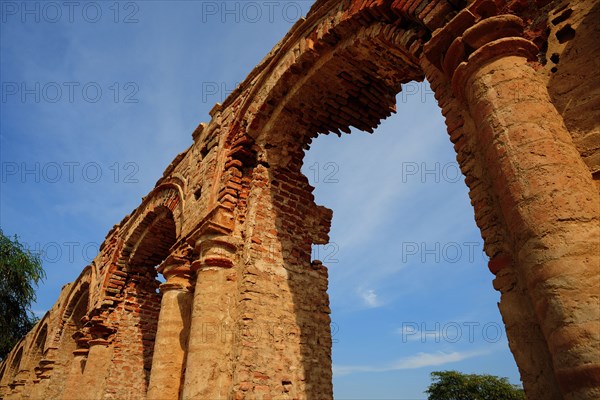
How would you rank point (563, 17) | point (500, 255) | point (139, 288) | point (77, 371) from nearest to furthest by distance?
point (500, 255), point (563, 17), point (77, 371), point (139, 288)

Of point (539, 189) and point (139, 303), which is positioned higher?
point (139, 303)

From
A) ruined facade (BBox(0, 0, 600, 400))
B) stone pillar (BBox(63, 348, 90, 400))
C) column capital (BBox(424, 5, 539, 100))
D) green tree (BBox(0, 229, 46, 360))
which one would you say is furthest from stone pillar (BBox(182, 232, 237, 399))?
green tree (BBox(0, 229, 46, 360))

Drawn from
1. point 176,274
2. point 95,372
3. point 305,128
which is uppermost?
point 305,128

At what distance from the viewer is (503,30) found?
9.59 ft

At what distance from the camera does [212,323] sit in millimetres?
4941

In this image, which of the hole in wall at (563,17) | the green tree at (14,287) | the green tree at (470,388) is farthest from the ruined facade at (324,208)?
the green tree at (470,388)

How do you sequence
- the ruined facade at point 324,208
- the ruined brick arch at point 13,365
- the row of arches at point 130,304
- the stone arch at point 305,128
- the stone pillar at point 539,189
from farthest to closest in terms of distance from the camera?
the ruined brick arch at point 13,365 < the row of arches at point 130,304 < the stone arch at point 305,128 < the ruined facade at point 324,208 < the stone pillar at point 539,189

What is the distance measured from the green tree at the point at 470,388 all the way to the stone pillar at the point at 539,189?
31.0m

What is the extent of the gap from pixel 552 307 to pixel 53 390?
14.5m

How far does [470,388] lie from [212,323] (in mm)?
30460

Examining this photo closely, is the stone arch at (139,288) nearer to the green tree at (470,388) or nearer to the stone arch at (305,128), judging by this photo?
the stone arch at (305,128)

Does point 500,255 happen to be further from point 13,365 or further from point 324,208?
point 13,365

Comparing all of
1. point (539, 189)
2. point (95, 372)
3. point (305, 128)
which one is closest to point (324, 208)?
point (305, 128)

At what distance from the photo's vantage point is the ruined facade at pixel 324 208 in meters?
2.31
